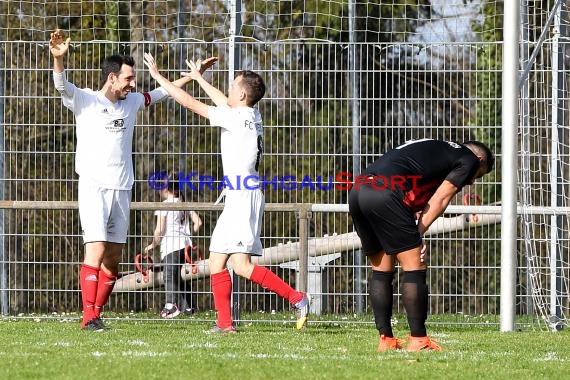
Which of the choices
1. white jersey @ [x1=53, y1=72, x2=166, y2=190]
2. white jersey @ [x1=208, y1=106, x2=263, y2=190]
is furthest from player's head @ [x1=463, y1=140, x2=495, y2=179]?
white jersey @ [x1=53, y1=72, x2=166, y2=190]

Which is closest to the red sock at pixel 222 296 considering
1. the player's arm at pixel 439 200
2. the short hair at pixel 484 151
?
the player's arm at pixel 439 200

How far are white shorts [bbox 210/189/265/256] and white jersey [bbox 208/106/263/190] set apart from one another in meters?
0.09

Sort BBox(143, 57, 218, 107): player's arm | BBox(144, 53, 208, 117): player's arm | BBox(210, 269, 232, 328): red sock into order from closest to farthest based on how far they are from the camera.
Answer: BBox(144, 53, 208, 117): player's arm, BBox(210, 269, 232, 328): red sock, BBox(143, 57, 218, 107): player's arm

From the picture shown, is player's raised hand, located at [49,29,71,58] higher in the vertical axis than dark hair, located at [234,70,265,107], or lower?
higher

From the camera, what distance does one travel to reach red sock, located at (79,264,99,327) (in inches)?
397

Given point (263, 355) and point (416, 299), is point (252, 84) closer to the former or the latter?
point (416, 299)

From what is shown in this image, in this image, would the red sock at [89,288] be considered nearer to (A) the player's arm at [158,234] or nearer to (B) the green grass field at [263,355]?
(B) the green grass field at [263,355]

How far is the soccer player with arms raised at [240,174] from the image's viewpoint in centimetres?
985

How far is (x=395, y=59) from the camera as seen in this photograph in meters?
12.5

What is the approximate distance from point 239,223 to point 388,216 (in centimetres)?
200

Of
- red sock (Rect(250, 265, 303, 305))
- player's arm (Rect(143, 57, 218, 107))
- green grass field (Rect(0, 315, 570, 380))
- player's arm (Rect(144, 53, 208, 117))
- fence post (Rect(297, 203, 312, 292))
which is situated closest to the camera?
green grass field (Rect(0, 315, 570, 380))

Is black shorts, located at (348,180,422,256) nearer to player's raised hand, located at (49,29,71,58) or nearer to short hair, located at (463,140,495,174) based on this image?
short hair, located at (463,140,495,174)

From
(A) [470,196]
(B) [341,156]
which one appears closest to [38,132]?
(B) [341,156]

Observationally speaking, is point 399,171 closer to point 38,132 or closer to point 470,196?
point 470,196
